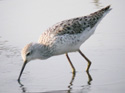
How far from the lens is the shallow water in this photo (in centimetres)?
946

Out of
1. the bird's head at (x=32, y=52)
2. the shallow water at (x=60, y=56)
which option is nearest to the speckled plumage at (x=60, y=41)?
the bird's head at (x=32, y=52)

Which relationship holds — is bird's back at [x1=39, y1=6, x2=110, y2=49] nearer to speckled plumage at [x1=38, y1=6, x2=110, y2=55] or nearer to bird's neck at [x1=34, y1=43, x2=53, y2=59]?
speckled plumage at [x1=38, y1=6, x2=110, y2=55]

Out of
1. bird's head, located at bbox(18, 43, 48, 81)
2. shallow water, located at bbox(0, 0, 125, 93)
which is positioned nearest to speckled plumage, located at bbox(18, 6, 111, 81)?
bird's head, located at bbox(18, 43, 48, 81)

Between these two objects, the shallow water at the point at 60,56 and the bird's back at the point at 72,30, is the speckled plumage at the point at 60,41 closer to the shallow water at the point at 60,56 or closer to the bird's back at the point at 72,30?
the bird's back at the point at 72,30

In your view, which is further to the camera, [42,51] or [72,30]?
[72,30]

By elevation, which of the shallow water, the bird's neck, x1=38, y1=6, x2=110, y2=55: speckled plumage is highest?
x1=38, y1=6, x2=110, y2=55: speckled plumage

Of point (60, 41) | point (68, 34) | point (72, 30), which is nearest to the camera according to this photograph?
point (60, 41)

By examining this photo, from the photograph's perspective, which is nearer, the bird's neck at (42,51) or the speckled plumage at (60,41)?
the speckled plumage at (60,41)

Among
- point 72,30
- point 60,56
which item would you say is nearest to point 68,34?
point 72,30

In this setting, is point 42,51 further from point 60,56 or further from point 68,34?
point 60,56

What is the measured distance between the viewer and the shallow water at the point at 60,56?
9.46 metres

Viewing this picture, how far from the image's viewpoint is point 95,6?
15883 mm

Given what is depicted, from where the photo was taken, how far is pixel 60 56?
39.3ft

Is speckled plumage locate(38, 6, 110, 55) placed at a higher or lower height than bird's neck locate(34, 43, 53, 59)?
higher
